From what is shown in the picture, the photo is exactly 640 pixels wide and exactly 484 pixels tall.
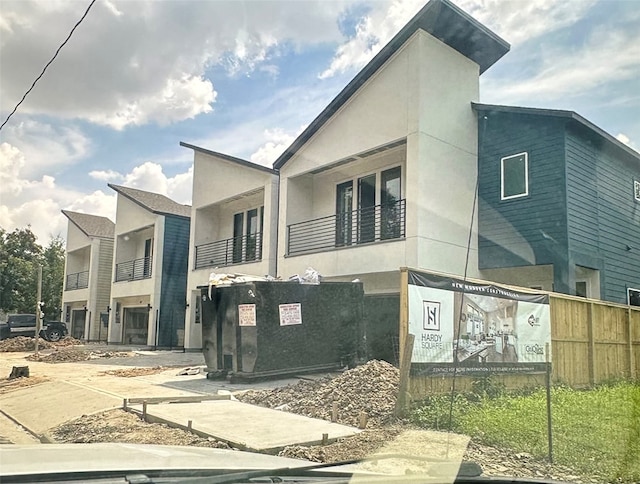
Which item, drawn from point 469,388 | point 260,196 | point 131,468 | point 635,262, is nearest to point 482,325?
point 469,388

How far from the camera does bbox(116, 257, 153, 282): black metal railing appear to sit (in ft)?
92.7

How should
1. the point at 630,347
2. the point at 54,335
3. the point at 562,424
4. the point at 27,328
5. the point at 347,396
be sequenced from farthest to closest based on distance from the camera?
1. the point at 54,335
2. the point at 27,328
3. the point at 630,347
4. the point at 347,396
5. the point at 562,424

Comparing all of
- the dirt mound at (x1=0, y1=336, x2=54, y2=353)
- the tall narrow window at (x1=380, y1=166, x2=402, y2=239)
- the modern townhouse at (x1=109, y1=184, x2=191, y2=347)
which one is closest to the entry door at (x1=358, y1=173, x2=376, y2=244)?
the tall narrow window at (x1=380, y1=166, x2=402, y2=239)

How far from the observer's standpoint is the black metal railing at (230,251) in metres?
20.5

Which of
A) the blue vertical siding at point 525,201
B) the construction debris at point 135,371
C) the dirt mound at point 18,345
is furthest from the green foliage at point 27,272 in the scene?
the blue vertical siding at point 525,201

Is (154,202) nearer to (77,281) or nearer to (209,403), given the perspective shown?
(77,281)

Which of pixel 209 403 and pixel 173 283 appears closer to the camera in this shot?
pixel 209 403

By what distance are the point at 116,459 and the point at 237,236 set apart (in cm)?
1971

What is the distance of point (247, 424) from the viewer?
7.88 meters

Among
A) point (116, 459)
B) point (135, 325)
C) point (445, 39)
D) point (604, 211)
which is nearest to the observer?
point (116, 459)

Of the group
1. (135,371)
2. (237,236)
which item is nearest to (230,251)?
(237,236)

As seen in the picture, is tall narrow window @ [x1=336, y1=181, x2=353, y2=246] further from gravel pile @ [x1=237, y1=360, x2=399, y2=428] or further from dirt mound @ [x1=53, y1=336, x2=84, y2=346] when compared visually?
dirt mound @ [x1=53, y1=336, x2=84, y2=346]

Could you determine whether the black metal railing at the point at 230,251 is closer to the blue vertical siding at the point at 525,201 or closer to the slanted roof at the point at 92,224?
the blue vertical siding at the point at 525,201

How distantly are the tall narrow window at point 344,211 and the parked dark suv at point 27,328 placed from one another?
21354 millimetres
